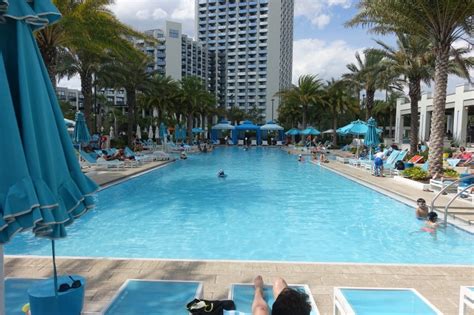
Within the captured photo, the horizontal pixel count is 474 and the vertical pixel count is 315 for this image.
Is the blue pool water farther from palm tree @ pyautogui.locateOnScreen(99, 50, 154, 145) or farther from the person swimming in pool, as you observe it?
palm tree @ pyautogui.locateOnScreen(99, 50, 154, 145)

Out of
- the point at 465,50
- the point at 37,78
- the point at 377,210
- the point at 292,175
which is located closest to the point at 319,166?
the point at 292,175

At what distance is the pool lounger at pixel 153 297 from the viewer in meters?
3.84

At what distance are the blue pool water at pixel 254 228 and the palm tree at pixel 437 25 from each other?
11.1ft

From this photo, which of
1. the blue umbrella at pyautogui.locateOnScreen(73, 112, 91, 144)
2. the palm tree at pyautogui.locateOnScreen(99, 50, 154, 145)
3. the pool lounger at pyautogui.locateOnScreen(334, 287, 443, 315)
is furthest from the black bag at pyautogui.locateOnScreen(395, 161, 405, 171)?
the palm tree at pyautogui.locateOnScreen(99, 50, 154, 145)

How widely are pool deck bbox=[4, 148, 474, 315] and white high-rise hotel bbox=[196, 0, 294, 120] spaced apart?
118 meters

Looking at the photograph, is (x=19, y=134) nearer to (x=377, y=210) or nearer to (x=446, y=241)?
(x=446, y=241)

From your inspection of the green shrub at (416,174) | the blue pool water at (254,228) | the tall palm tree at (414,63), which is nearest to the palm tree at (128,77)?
the blue pool water at (254,228)

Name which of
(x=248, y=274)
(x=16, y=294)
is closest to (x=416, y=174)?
(x=248, y=274)

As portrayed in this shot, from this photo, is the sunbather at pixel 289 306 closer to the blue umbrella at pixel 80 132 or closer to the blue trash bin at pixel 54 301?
the blue trash bin at pixel 54 301

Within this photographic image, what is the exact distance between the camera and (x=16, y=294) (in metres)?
4.39

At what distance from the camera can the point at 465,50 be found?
20.6 m

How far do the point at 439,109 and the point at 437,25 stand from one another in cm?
310

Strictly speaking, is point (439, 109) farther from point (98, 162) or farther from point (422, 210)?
point (98, 162)

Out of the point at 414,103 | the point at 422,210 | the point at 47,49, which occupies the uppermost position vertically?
the point at 47,49
